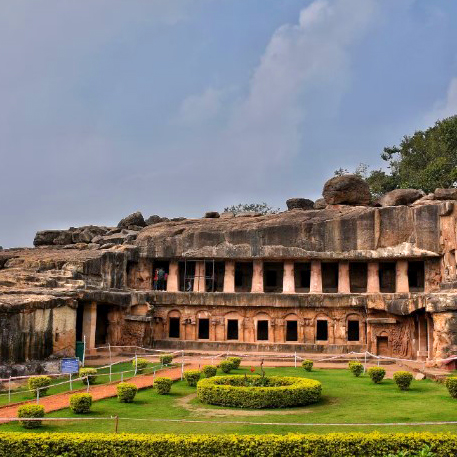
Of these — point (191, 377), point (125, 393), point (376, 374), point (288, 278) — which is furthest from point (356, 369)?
point (288, 278)

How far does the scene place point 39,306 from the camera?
2188 centimetres

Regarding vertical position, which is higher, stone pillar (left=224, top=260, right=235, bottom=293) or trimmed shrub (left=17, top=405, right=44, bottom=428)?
stone pillar (left=224, top=260, right=235, bottom=293)

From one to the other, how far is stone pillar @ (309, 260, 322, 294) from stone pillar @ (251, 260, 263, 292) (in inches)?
108

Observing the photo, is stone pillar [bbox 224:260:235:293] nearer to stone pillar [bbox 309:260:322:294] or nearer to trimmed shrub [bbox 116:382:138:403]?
stone pillar [bbox 309:260:322:294]

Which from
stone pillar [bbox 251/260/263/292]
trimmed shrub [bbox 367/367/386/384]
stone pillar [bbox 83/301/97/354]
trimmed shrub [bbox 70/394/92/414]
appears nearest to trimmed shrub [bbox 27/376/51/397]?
trimmed shrub [bbox 70/394/92/414]

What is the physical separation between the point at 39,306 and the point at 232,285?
44.0 feet

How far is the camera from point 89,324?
27.7 m

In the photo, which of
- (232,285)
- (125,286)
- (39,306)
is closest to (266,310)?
(232,285)

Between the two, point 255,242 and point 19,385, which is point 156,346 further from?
point 19,385

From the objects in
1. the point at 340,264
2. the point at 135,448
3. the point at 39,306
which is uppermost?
the point at 340,264

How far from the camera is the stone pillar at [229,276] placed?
3319 cm

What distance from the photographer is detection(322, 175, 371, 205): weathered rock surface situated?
33938 mm

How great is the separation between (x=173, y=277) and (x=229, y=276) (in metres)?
3.23

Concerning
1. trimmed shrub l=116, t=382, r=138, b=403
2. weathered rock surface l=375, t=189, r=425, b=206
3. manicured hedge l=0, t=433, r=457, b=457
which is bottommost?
manicured hedge l=0, t=433, r=457, b=457
